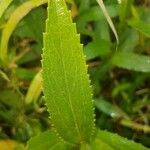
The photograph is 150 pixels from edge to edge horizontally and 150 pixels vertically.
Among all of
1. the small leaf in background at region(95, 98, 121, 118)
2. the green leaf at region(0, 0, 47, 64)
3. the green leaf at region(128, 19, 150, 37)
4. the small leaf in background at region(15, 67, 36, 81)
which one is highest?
the green leaf at region(0, 0, 47, 64)

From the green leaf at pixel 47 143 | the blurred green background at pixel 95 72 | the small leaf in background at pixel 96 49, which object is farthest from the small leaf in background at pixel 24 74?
the green leaf at pixel 47 143

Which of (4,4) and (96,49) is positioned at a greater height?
(4,4)

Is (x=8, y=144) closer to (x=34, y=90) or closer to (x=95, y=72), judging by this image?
(x=34, y=90)

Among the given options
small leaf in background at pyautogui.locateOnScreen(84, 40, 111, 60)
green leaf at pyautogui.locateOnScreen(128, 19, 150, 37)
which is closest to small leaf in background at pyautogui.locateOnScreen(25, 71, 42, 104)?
small leaf in background at pyautogui.locateOnScreen(84, 40, 111, 60)

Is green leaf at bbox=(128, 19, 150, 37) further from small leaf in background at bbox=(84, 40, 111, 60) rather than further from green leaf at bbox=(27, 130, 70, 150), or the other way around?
green leaf at bbox=(27, 130, 70, 150)

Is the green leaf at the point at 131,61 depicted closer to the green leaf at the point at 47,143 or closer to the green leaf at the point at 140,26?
the green leaf at the point at 140,26

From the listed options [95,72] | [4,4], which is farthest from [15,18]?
[95,72]

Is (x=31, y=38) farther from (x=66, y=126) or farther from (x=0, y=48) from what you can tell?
(x=66, y=126)
